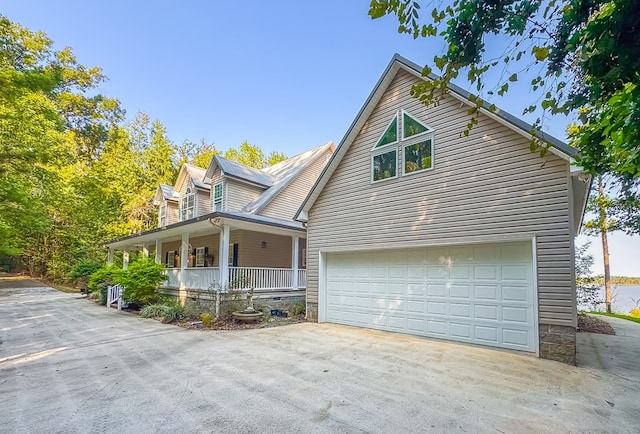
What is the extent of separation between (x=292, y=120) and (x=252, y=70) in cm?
719

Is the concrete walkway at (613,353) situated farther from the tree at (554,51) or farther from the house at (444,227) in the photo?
the tree at (554,51)

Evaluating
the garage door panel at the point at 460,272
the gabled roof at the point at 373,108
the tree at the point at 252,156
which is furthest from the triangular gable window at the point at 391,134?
the tree at the point at 252,156

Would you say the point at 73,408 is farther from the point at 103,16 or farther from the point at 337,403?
the point at 103,16

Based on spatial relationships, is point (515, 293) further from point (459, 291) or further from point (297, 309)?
point (297, 309)

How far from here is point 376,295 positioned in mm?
8742

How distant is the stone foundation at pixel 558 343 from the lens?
217 inches

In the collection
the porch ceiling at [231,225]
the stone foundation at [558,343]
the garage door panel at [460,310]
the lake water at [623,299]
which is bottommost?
the lake water at [623,299]

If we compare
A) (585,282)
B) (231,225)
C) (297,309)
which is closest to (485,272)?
(297,309)

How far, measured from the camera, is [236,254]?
14.0 m

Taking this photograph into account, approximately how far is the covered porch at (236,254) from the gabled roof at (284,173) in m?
1.32

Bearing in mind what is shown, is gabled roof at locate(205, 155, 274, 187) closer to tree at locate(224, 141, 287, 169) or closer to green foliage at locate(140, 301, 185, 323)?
green foliage at locate(140, 301, 185, 323)

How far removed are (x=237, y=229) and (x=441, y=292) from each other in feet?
28.7

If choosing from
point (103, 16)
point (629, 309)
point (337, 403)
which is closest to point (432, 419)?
point (337, 403)

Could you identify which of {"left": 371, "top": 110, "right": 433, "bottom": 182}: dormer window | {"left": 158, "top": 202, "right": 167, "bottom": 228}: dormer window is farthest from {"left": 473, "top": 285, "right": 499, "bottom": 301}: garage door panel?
{"left": 158, "top": 202, "right": 167, "bottom": 228}: dormer window
